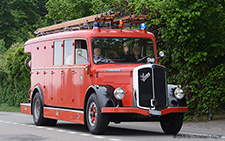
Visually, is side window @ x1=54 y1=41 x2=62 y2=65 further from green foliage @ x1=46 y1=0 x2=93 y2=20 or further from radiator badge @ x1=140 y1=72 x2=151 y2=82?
green foliage @ x1=46 y1=0 x2=93 y2=20

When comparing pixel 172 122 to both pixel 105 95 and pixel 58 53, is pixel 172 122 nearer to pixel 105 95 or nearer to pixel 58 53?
pixel 105 95

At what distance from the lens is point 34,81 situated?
1864 cm

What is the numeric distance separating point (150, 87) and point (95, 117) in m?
1.56

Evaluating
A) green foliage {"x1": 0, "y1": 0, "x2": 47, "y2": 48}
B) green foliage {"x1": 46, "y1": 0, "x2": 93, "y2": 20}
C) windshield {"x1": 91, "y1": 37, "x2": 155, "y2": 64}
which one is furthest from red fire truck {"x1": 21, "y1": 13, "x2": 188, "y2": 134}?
green foliage {"x1": 0, "y1": 0, "x2": 47, "y2": 48}

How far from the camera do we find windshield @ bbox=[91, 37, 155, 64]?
48.0ft

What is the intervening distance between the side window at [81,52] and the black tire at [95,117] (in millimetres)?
1441

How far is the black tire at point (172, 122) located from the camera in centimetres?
1399

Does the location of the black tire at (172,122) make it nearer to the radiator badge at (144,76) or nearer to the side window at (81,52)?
the radiator badge at (144,76)

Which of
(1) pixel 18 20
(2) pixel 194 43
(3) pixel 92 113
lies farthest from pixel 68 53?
(1) pixel 18 20

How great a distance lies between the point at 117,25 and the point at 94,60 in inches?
75.0

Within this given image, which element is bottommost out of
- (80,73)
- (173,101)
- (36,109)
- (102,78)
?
(36,109)

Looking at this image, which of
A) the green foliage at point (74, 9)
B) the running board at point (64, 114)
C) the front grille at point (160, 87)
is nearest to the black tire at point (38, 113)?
the running board at point (64, 114)

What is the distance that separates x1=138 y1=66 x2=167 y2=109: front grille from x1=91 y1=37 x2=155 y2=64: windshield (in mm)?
1486

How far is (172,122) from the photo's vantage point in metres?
14.1
